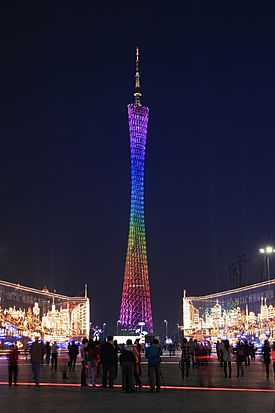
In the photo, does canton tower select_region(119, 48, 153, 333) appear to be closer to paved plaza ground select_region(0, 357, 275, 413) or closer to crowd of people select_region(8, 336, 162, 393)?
crowd of people select_region(8, 336, 162, 393)

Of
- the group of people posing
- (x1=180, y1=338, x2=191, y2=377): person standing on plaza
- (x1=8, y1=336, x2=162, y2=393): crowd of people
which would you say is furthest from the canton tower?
the group of people posing

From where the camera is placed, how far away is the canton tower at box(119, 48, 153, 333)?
266ft

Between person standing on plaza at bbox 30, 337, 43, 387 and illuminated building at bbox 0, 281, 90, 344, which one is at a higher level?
illuminated building at bbox 0, 281, 90, 344

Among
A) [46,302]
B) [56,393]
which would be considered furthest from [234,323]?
[56,393]

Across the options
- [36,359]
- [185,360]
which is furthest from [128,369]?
[185,360]

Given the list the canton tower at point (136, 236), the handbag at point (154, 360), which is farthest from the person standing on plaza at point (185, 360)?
the canton tower at point (136, 236)

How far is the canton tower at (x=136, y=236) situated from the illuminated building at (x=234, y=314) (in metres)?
10.8

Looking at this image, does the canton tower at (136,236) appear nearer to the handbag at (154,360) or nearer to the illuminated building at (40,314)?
the illuminated building at (40,314)

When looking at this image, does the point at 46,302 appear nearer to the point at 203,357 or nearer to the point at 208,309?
the point at 208,309

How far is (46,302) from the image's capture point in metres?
92.4

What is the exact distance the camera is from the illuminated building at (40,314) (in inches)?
2987

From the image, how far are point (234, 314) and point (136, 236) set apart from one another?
53.3ft

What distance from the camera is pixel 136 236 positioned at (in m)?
82.2

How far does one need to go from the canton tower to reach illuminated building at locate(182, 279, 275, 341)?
A: 10759mm
